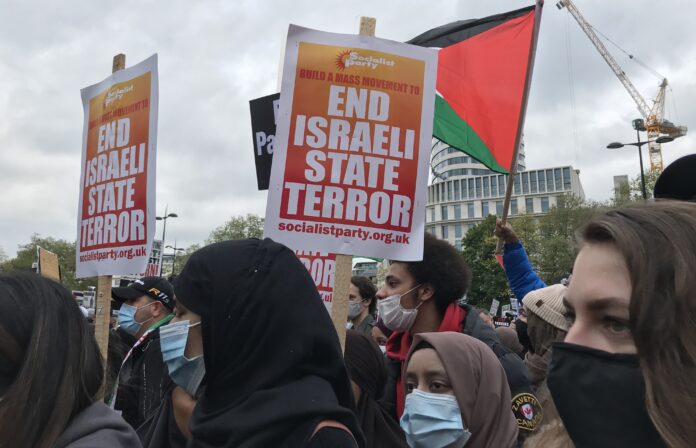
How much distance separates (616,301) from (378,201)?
6.05ft

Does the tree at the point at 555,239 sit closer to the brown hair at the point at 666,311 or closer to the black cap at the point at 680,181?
the black cap at the point at 680,181

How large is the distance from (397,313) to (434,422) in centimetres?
103

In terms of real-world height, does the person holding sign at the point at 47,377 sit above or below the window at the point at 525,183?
below

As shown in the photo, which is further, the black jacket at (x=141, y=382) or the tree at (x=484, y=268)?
the tree at (x=484, y=268)

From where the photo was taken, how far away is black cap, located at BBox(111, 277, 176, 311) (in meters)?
5.03

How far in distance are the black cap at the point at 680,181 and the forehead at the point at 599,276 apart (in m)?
0.35

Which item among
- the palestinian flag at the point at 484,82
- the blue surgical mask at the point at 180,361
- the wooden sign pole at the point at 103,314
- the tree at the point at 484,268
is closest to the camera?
the blue surgical mask at the point at 180,361

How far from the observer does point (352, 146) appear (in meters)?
3.02

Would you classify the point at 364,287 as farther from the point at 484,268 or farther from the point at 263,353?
the point at 484,268

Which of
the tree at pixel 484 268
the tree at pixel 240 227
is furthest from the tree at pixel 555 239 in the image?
the tree at pixel 240 227

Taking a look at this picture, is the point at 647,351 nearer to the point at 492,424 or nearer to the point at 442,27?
the point at 492,424

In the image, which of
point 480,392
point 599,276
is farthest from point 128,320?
point 599,276

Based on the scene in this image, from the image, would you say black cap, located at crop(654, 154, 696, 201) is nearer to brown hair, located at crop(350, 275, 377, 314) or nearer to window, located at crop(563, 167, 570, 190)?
brown hair, located at crop(350, 275, 377, 314)

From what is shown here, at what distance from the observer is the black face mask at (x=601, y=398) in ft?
3.70
